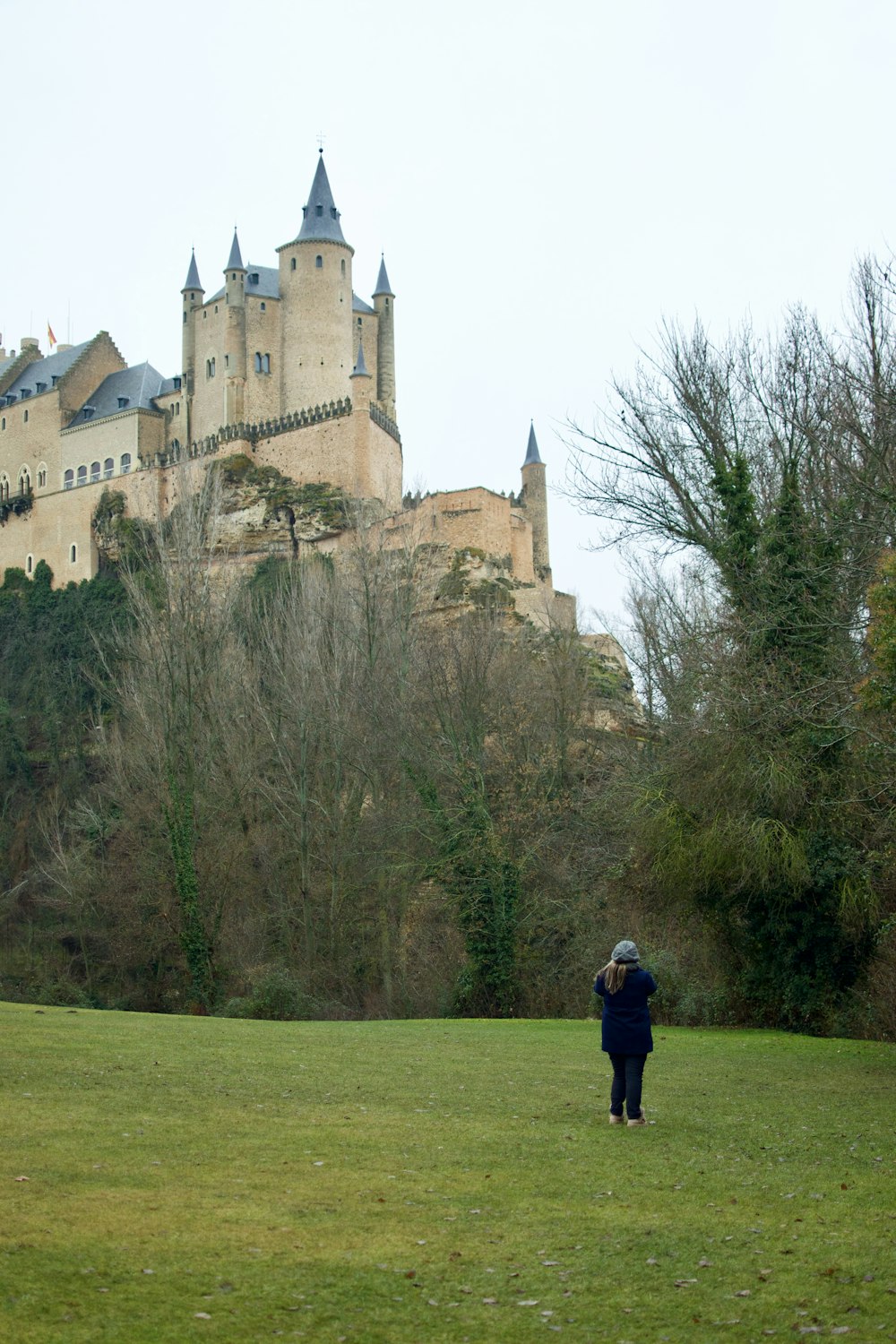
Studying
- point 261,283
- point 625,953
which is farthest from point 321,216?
point 625,953

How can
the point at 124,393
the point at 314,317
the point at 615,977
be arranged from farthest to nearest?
1. the point at 124,393
2. the point at 314,317
3. the point at 615,977

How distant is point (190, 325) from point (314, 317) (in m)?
7.37

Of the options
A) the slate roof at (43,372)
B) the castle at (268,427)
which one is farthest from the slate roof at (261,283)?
the slate roof at (43,372)

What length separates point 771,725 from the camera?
1602cm

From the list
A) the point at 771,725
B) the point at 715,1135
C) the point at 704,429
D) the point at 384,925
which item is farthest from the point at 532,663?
the point at 715,1135

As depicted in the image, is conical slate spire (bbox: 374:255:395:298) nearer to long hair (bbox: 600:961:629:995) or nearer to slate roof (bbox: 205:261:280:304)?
slate roof (bbox: 205:261:280:304)

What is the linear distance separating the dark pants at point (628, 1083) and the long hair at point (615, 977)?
0.47 meters

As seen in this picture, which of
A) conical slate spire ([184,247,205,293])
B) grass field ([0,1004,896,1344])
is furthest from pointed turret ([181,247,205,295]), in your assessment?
grass field ([0,1004,896,1344])

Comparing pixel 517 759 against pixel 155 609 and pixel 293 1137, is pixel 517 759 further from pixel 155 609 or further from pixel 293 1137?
pixel 293 1137

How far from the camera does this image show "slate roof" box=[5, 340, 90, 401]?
73.3 meters

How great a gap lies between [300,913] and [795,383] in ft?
57.2

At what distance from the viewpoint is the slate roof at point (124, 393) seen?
67.8 metres

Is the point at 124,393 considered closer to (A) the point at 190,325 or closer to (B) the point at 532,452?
(A) the point at 190,325

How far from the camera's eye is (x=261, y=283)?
64.1m
